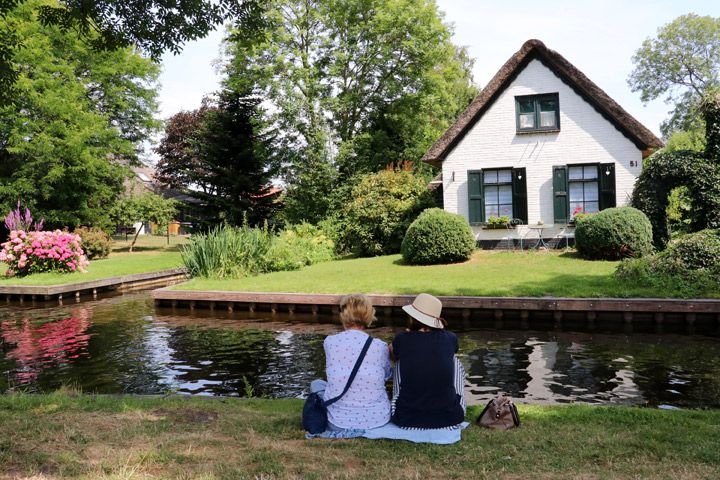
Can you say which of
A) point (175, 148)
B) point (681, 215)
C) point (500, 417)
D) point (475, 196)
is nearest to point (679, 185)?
point (681, 215)

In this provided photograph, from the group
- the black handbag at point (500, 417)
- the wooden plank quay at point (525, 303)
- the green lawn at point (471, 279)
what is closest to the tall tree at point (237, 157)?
the green lawn at point (471, 279)

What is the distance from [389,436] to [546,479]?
1.31 meters

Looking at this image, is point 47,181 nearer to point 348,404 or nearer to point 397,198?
point 397,198

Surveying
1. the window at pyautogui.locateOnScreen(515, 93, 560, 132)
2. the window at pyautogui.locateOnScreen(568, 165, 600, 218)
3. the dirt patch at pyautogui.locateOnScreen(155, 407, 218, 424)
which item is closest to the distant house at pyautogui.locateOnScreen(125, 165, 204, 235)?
the window at pyautogui.locateOnScreen(515, 93, 560, 132)

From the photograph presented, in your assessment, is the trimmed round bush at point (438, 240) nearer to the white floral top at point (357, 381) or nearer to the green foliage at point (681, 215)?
the green foliage at point (681, 215)

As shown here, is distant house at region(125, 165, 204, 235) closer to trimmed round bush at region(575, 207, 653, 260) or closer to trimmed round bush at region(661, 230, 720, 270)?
trimmed round bush at region(575, 207, 653, 260)

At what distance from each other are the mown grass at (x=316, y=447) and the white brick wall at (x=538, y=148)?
1672 cm

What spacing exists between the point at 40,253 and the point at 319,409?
1962 cm

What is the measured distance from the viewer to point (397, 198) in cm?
A: 2320

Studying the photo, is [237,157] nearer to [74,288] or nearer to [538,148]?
[74,288]

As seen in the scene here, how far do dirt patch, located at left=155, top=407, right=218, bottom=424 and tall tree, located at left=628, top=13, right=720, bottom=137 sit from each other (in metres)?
52.1

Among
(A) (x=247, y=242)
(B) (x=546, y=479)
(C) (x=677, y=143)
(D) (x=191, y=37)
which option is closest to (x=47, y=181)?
(A) (x=247, y=242)

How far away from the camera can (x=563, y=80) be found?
21141mm

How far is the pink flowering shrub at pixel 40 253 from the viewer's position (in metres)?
20.8
